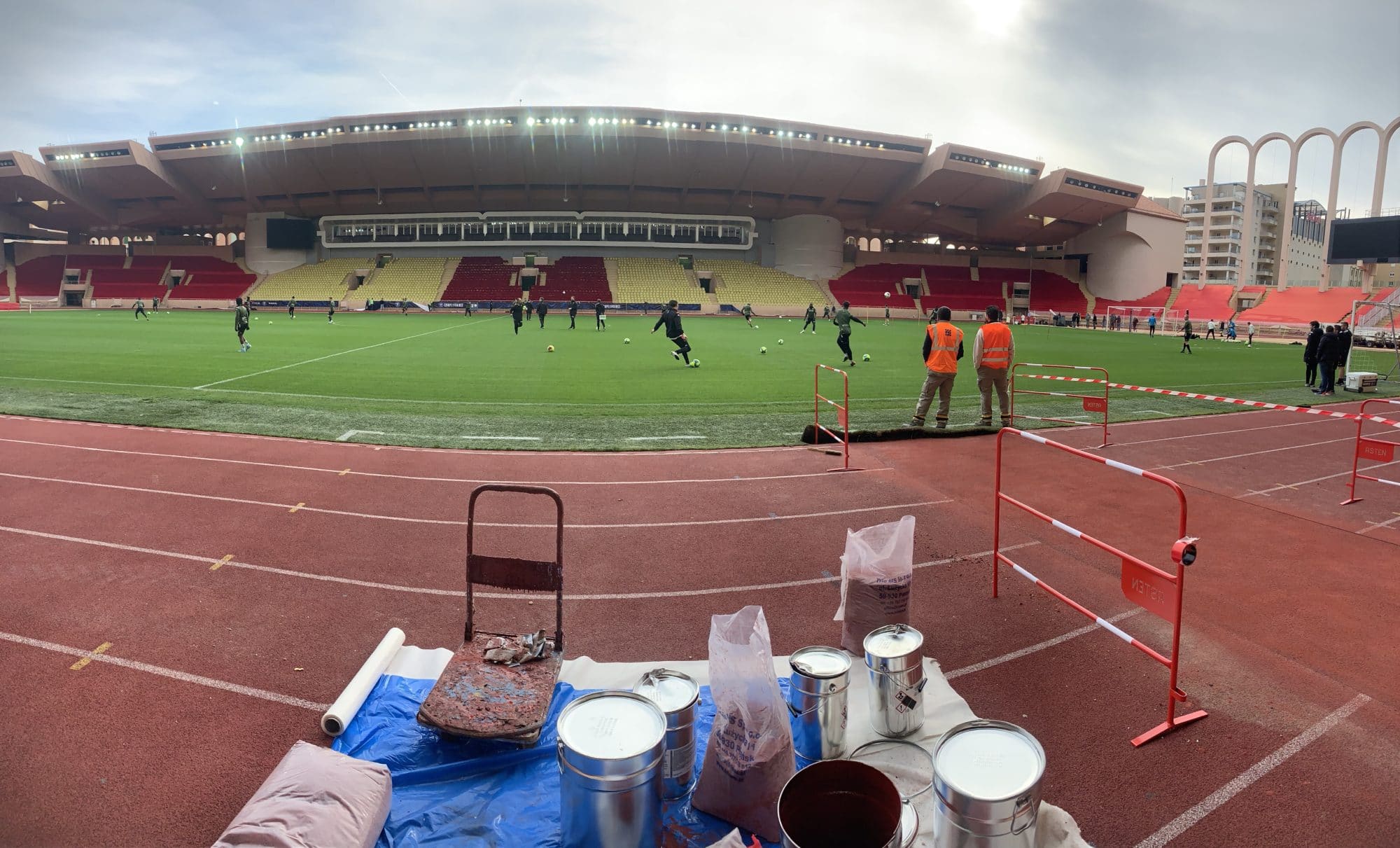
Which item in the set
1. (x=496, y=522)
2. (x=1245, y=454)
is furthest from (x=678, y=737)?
(x=1245, y=454)

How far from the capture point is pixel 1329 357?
754 inches

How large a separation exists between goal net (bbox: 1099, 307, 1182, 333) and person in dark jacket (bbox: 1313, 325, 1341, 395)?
36390 millimetres

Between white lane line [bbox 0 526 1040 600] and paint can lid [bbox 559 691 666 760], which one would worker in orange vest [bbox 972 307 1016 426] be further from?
paint can lid [bbox 559 691 666 760]

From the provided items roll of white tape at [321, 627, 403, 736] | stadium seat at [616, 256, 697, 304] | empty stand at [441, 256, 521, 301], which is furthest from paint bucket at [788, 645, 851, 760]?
empty stand at [441, 256, 521, 301]

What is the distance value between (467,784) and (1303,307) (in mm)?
73375

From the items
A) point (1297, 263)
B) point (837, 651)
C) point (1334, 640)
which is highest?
point (1297, 263)

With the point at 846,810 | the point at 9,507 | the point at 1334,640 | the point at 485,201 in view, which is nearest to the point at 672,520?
the point at 846,810

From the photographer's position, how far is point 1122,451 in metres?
12.0

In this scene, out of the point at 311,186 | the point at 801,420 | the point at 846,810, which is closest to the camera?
the point at 846,810

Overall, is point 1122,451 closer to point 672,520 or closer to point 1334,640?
point 1334,640

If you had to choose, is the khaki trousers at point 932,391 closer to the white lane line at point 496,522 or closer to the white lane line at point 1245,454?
the white lane line at point 1245,454

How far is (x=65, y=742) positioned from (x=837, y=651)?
4468mm

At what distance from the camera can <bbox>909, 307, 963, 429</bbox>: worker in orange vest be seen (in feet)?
41.7

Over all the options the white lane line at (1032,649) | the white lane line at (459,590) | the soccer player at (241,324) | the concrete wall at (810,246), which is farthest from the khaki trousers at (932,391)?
the concrete wall at (810,246)
